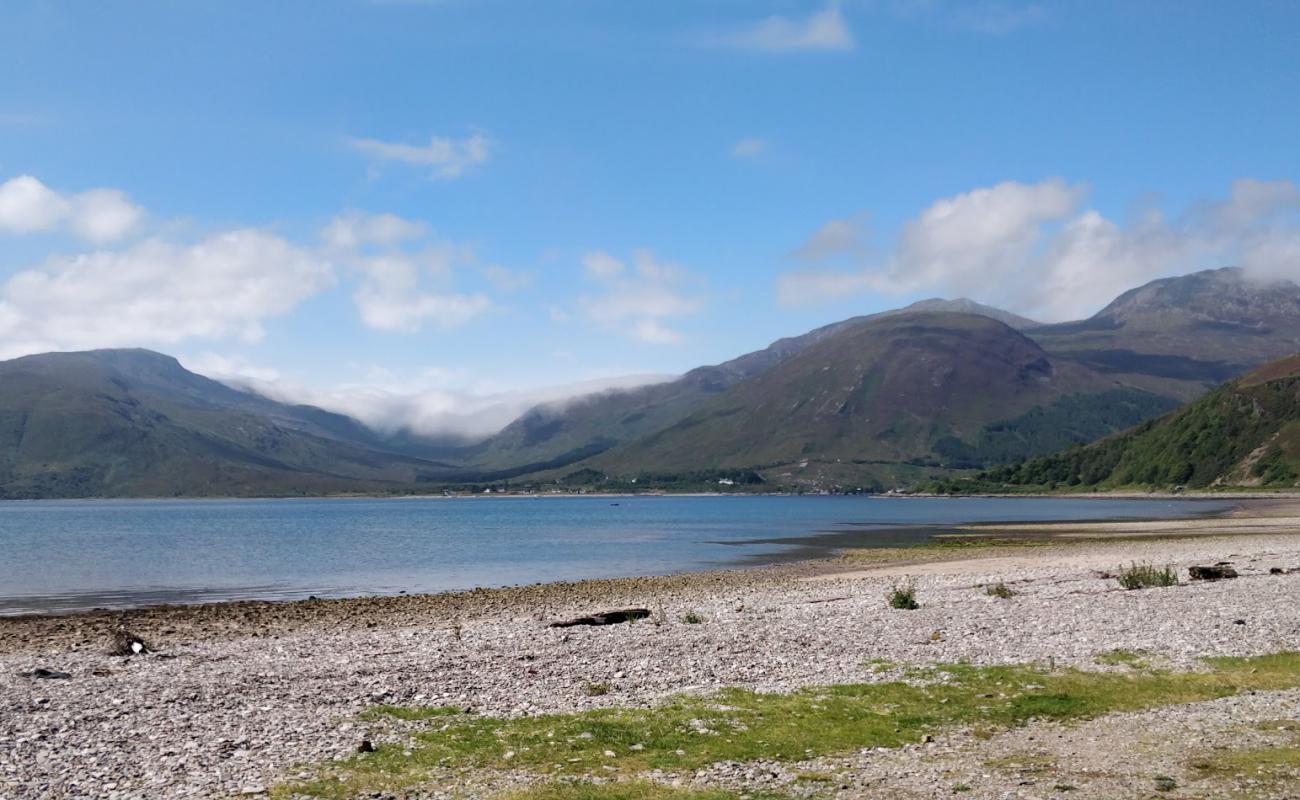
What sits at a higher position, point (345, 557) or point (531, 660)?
point (531, 660)

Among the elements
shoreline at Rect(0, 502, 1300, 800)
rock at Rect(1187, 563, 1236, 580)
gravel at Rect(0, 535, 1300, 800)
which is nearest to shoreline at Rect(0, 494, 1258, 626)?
shoreline at Rect(0, 502, 1300, 800)

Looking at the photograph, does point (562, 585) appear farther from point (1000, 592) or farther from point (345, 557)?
point (345, 557)

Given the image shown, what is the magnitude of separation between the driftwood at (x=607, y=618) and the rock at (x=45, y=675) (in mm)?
16077

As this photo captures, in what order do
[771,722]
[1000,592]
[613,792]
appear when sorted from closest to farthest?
[613,792]
[771,722]
[1000,592]

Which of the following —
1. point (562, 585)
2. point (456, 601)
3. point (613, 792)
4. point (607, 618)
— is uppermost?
point (613, 792)

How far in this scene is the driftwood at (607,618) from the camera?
127ft

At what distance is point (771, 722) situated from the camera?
20.4 metres

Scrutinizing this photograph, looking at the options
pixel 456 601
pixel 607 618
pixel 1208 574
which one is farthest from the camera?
pixel 456 601

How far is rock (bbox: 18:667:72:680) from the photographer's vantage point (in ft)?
89.8

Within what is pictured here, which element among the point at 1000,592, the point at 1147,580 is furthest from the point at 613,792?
the point at 1147,580

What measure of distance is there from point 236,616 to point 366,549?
71.7 metres

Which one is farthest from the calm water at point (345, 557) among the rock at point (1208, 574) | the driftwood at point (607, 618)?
the rock at point (1208, 574)

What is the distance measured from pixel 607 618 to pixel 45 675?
18.5 meters

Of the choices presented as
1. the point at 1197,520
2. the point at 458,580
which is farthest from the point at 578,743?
the point at 1197,520
